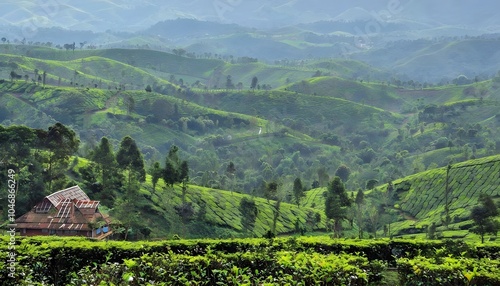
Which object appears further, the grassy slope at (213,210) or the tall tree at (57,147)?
the grassy slope at (213,210)

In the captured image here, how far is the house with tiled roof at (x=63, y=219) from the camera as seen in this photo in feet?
176

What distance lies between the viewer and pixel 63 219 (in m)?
55.0

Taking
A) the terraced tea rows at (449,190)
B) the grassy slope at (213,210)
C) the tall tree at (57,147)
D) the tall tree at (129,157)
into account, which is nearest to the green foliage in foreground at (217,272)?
the grassy slope at (213,210)

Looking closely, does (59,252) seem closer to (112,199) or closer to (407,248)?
(407,248)

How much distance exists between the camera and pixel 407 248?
112 ft

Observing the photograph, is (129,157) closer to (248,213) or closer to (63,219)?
(63,219)

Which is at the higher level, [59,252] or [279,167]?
[59,252]

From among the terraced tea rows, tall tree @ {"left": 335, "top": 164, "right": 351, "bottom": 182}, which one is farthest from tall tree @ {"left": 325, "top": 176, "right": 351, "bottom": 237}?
tall tree @ {"left": 335, "top": 164, "right": 351, "bottom": 182}

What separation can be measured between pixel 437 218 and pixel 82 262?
94607 millimetres

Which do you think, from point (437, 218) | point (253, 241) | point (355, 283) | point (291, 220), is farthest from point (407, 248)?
point (437, 218)

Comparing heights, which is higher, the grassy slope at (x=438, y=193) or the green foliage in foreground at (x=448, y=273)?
the green foliage in foreground at (x=448, y=273)

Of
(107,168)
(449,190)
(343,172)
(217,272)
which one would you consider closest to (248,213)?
(107,168)

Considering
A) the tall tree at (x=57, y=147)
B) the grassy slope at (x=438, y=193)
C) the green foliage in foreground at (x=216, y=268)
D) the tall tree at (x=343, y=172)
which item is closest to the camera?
the green foliage in foreground at (x=216, y=268)

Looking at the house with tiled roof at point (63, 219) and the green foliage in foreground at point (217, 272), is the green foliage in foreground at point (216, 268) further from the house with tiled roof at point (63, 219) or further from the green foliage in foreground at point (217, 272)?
the house with tiled roof at point (63, 219)
